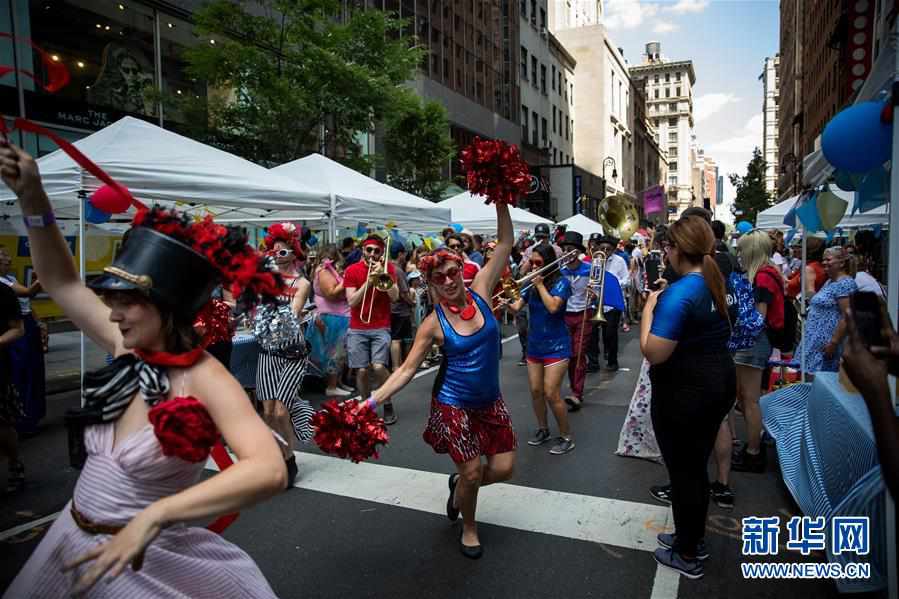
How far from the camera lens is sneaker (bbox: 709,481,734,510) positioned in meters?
4.43

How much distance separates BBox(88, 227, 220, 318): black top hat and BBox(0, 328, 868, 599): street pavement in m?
2.20

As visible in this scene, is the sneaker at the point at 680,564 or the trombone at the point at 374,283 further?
the trombone at the point at 374,283

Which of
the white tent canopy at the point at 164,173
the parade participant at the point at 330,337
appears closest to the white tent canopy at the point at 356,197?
the white tent canopy at the point at 164,173

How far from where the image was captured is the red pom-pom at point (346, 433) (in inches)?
118

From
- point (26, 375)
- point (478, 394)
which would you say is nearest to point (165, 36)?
point (26, 375)

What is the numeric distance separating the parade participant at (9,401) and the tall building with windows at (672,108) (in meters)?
134

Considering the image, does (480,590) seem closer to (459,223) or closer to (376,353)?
(376,353)

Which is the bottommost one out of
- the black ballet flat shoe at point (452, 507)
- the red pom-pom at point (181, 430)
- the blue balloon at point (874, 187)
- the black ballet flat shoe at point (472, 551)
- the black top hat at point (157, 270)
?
the black ballet flat shoe at point (472, 551)

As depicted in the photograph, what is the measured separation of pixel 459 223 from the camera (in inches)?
620

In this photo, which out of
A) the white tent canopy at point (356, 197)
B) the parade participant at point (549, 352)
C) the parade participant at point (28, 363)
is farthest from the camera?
the white tent canopy at point (356, 197)

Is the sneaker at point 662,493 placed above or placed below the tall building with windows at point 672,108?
below

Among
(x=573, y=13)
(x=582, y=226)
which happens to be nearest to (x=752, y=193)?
(x=573, y=13)

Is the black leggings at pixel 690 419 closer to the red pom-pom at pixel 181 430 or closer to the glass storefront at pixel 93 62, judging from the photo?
the red pom-pom at pixel 181 430

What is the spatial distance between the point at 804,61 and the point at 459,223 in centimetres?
5490
